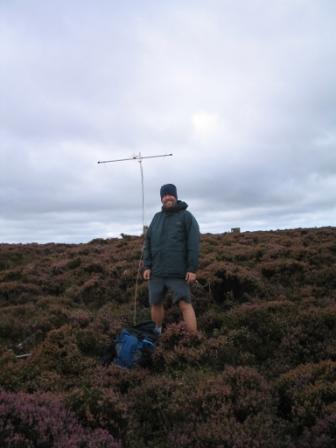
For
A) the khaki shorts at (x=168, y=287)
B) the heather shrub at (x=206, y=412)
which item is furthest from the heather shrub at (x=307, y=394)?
the khaki shorts at (x=168, y=287)

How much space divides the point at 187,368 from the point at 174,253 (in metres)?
1.67

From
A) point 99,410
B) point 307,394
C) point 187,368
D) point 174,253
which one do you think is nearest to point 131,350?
point 187,368

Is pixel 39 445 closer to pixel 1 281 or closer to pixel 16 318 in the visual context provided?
pixel 16 318

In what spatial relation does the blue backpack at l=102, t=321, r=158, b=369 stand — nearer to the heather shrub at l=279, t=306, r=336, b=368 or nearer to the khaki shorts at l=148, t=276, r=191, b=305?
the khaki shorts at l=148, t=276, r=191, b=305

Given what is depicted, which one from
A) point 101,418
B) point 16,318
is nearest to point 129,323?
point 16,318

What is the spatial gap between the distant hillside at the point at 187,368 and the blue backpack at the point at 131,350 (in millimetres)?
159

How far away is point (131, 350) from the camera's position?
6.61 meters

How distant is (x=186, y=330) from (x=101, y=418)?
9.21 feet

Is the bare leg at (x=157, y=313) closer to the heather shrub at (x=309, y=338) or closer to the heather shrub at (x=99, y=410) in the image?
the heather shrub at (x=309, y=338)

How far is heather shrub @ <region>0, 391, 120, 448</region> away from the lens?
3936mm

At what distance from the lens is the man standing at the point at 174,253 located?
7.15 metres

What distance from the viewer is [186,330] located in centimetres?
719

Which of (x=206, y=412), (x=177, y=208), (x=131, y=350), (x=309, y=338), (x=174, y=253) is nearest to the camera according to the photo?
(x=206, y=412)

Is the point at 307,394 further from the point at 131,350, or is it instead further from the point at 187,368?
the point at 131,350
